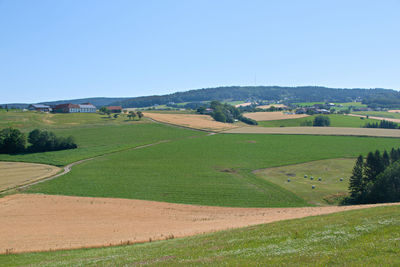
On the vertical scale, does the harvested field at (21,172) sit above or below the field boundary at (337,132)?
below

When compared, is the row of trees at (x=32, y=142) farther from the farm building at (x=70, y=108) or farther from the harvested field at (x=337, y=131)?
the farm building at (x=70, y=108)

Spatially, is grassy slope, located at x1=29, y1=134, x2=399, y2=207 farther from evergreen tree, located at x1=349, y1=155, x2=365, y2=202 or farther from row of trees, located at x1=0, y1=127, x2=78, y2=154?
row of trees, located at x1=0, y1=127, x2=78, y2=154

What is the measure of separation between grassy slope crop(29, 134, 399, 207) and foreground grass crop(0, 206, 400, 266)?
19445 mm

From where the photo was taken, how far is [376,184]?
36.3 metres

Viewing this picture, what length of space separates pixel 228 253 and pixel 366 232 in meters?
6.88

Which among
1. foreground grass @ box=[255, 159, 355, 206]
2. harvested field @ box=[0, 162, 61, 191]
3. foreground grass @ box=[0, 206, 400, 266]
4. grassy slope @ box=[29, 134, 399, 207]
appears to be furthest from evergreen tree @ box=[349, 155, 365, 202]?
harvested field @ box=[0, 162, 61, 191]

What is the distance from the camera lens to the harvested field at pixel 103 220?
23.2 m

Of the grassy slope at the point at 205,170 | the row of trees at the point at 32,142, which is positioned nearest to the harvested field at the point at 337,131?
the grassy slope at the point at 205,170

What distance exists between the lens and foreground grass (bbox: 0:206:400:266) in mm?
11445

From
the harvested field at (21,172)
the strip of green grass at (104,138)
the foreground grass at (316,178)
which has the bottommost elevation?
the foreground grass at (316,178)

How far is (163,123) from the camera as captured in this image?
111 metres

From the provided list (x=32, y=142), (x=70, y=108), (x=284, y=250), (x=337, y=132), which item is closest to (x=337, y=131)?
(x=337, y=132)

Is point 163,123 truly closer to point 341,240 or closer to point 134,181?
point 134,181

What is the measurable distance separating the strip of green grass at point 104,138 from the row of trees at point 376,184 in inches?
1966
